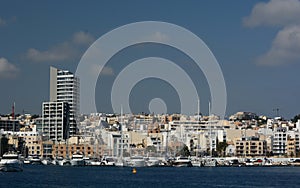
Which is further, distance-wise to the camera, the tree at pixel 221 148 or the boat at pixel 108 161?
the tree at pixel 221 148

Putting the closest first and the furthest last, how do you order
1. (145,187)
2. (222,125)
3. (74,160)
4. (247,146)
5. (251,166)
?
(145,187) < (74,160) < (251,166) < (247,146) < (222,125)

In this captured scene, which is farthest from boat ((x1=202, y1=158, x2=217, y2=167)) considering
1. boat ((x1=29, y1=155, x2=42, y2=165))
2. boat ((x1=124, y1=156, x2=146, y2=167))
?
boat ((x1=29, y1=155, x2=42, y2=165))

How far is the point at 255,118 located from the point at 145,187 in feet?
341

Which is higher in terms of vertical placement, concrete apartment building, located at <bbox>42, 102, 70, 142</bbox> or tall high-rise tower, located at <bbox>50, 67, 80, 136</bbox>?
tall high-rise tower, located at <bbox>50, 67, 80, 136</bbox>

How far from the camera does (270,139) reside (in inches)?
3438

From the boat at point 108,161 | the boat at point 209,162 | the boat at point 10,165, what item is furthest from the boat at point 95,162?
the boat at point 10,165

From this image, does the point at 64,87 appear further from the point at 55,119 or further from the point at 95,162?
the point at 95,162

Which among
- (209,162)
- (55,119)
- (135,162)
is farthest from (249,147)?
(55,119)

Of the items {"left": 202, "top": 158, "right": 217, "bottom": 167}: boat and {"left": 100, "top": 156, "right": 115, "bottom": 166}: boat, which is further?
{"left": 202, "top": 158, "right": 217, "bottom": 167}: boat

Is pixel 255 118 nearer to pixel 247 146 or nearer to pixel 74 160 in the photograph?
pixel 247 146

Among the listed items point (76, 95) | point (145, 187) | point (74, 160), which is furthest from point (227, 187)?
point (76, 95)

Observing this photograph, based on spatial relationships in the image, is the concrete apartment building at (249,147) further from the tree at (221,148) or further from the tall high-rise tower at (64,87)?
the tall high-rise tower at (64,87)

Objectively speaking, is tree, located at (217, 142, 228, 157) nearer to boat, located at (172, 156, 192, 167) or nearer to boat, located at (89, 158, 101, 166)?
boat, located at (172, 156, 192, 167)

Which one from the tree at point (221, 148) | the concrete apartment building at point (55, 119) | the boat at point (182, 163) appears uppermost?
the concrete apartment building at point (55, 119)
